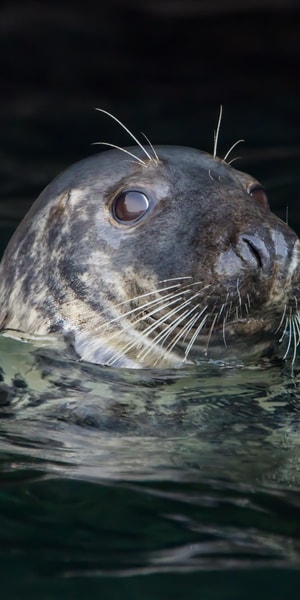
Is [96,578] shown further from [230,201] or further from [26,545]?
[230,201]

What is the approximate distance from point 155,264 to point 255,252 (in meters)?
0.40

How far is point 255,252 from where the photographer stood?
464 centimetres

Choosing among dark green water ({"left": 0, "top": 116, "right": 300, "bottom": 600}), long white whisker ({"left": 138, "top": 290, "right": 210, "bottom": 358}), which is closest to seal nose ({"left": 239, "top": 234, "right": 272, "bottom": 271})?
long white whisker ({"left": 138, "top": 290, "right": 210, "bottom": 358})

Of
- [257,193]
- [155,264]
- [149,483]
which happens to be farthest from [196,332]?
[149,483]

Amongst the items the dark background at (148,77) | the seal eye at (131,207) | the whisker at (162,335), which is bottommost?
the whisker at (162,335)

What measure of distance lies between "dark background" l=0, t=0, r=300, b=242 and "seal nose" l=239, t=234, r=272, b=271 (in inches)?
160

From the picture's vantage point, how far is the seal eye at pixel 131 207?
4.97 m

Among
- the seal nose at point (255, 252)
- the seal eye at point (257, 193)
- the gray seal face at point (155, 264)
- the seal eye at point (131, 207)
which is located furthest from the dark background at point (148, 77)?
the seal nose at point (255, 252)

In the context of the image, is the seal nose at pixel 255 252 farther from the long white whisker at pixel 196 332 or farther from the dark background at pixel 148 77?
the dark background at pixel 148 77

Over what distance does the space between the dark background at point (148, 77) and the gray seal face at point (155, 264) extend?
348 cm

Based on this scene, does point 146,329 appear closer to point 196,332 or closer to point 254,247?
point 196,332

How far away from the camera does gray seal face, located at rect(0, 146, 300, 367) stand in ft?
15.3

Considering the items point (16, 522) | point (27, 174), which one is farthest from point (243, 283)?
point (27, 174)

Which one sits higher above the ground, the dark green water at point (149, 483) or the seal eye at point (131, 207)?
the seal eye at point (131, 207)
